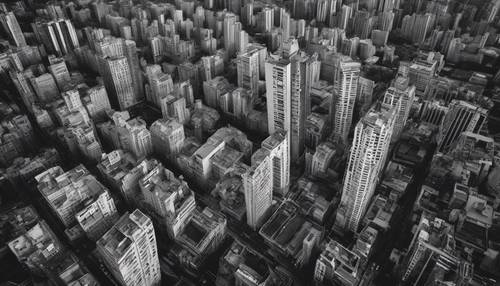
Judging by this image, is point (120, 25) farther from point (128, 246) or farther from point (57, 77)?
point (128, 246)

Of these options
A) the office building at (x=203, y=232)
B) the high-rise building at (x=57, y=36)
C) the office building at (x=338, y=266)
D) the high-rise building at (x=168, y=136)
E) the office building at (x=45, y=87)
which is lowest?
the office building at (x=203, y=232)

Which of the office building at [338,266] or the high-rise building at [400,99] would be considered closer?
the office building at [338,266]

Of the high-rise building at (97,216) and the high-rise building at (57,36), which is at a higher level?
the high-rise building at (57,36)

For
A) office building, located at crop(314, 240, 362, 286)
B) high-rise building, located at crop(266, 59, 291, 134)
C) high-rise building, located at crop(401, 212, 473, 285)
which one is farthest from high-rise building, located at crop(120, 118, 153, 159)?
Answer: high-rise building, located at crop(401, 212, 473, 285)

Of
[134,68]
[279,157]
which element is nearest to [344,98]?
[279,157]

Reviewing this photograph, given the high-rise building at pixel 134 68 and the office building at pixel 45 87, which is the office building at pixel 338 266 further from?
the office building at pixel 45 87

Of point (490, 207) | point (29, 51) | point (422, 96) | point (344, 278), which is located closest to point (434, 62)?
point (422, 96)

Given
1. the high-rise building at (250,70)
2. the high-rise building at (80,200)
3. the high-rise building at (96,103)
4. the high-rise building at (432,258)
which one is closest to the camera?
the high-rise building at (432,258)

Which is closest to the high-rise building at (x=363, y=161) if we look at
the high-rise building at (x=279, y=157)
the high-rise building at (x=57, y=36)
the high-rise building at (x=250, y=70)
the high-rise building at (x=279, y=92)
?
the high-rise building at (x=279, y=157)

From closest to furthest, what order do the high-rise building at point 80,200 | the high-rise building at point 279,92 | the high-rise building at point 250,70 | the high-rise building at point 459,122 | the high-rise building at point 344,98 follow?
the high-rise building at point 80,200
the high-rise building at point 279,92
the high-rise building at point 344,98
the high-rise building at point 459,122
the high-rise building at point 250,70
